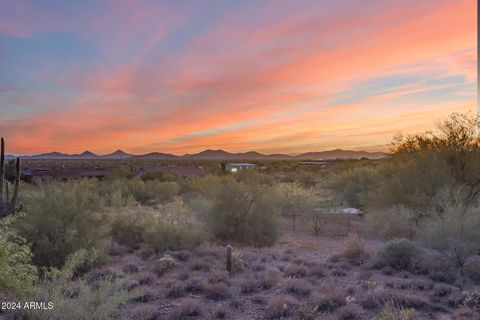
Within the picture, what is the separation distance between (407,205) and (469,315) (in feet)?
39.9

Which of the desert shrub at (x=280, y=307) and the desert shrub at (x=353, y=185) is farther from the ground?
the desert shrub at (x=353, y=185)

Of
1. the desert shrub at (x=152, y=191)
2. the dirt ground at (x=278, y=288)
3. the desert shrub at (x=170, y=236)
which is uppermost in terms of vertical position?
the desert shrub at (x=152, y=191)

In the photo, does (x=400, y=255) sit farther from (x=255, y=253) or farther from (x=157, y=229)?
(x=157, y=229)

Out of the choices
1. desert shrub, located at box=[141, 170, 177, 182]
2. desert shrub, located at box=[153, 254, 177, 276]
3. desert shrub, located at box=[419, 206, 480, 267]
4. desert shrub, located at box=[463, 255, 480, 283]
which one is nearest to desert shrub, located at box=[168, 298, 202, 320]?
desert shrub, located at box=[153, 254, 177, 276]

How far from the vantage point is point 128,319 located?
29.3 ft

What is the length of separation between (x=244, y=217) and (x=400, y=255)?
304 inches

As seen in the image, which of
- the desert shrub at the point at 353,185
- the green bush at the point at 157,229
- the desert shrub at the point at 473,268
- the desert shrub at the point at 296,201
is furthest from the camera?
the desert shrub at the point at 353,185

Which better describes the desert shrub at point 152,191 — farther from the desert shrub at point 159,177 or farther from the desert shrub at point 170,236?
the desert shrub at point 170,236

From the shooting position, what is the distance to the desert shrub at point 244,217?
1920cm

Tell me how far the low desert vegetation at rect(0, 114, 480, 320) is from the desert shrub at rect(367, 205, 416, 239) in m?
0.07

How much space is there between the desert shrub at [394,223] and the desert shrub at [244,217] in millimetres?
4921

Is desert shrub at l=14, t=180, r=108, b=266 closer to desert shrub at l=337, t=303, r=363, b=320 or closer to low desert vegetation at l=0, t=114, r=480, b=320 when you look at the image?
low desert vegetation at l=0, t=114, r=480, b=320

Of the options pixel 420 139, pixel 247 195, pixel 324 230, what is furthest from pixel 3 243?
pixel 420 139

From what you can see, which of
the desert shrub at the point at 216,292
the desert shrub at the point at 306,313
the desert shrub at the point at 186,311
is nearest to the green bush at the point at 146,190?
the desert shrub at the point at 216,292
